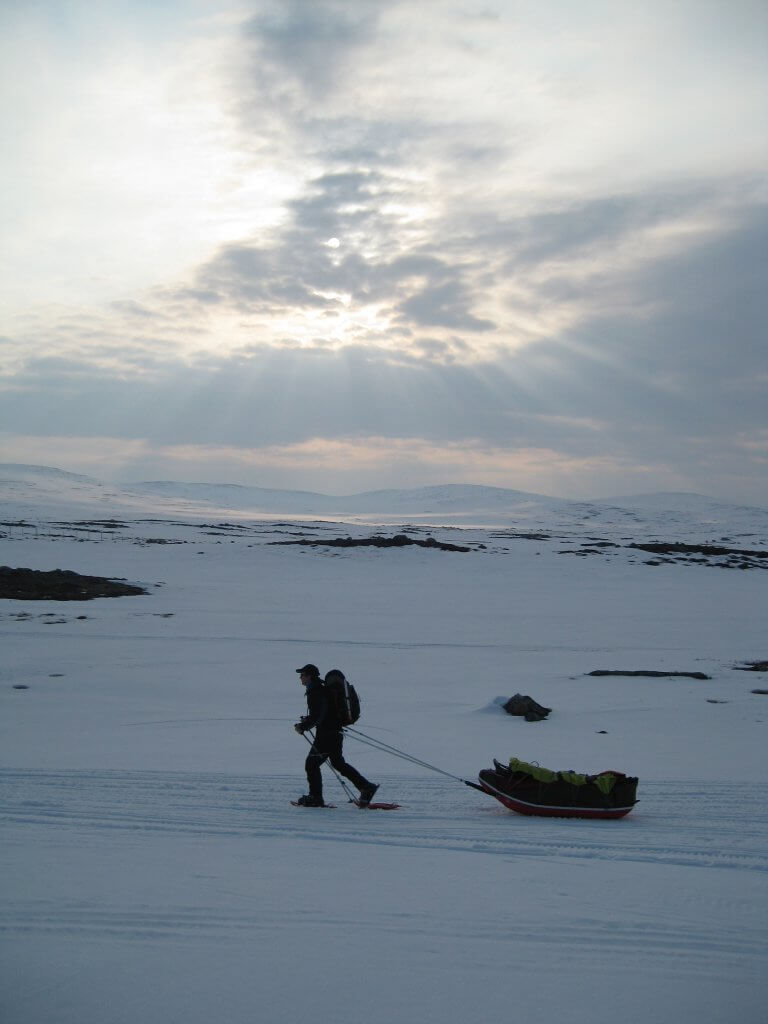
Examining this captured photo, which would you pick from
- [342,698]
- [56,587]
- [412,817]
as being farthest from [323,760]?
[56,587]

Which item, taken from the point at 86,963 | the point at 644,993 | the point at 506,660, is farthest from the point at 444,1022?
the point at 506,660

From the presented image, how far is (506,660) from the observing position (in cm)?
1788

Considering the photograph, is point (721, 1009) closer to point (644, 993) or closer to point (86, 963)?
point (644, 993)

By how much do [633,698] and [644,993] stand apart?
1004cm

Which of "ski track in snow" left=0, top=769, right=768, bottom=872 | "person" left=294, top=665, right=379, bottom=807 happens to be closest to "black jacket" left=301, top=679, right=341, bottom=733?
"person" left=294, top=665, right=379, bottom=807

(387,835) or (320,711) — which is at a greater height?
(320,711)

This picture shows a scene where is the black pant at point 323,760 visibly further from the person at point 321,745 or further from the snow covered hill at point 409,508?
the snow covered hill at point 409,508

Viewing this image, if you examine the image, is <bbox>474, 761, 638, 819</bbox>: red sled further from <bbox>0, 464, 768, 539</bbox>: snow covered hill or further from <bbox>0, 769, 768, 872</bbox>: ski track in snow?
<bbox>0, 464, 768, 539</bbox>: snow covered hill

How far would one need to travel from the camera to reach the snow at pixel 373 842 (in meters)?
4.05

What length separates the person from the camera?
7570 mm

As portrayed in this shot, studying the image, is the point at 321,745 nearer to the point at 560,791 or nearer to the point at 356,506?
the point at 560,791

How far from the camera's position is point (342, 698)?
7520 millimetres

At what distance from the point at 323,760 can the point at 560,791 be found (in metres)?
2.31

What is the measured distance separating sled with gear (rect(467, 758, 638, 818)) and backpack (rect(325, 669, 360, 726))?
4.68 feet
